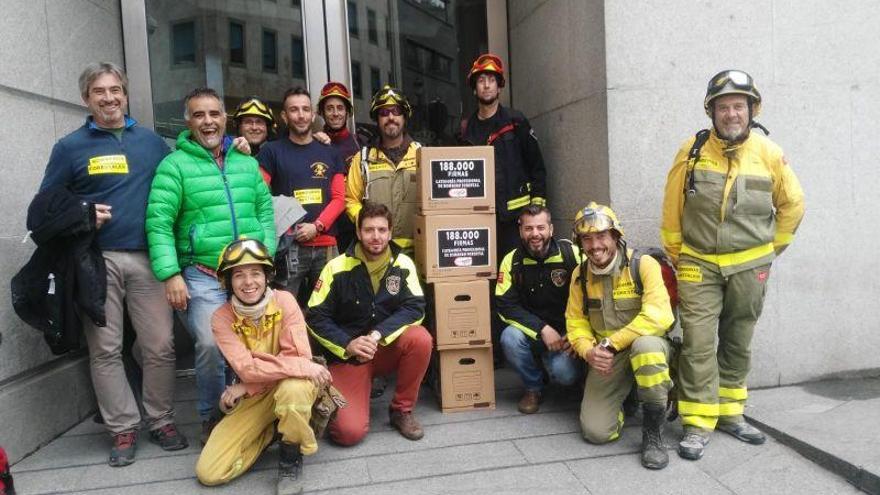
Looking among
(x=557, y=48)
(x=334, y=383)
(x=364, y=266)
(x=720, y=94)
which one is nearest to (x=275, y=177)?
(x=364, y=266)

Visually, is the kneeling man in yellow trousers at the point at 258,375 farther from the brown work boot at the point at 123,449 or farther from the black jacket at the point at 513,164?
the black jacket at the point at 513,164

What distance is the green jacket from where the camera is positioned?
381 centimetres

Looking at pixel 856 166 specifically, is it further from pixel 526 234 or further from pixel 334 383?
pixel 334 383

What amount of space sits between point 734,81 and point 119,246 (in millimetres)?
3648

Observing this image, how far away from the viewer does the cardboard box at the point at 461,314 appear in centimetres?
442

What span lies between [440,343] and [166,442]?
5.88 feet

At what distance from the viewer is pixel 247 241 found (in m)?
3.55

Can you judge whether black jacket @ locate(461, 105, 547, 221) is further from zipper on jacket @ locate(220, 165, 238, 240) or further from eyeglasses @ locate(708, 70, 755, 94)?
zipper on jacket @ locate(220, 165, 238, 240)

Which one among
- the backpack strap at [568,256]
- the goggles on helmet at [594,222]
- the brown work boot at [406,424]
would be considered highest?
the goggles on helmet at [594,222]

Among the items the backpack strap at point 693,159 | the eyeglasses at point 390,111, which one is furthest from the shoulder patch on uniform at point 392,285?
the backpack strap at point 693,159

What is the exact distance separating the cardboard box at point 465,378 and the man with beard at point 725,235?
1251 mm

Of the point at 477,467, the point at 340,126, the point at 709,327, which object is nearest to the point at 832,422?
the point at 709,327

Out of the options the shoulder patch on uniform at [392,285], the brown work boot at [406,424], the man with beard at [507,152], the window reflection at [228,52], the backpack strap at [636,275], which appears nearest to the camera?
the backpack strap at [636,275]

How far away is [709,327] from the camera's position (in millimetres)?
3930
